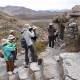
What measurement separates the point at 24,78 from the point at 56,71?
161 cm

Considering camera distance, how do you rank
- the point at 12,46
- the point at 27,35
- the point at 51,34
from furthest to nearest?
the point at 51,34, the point at 12,46, the point at 27,35

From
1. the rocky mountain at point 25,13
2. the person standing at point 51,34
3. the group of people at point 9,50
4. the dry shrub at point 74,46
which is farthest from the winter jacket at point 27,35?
the rocky mountain at point 25,13

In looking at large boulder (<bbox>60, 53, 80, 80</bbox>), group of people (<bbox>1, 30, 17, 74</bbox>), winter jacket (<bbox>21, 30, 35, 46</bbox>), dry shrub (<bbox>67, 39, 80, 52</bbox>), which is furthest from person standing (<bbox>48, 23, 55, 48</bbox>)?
large boulder (<bbox>60, 53, 80, 80</bbox>)

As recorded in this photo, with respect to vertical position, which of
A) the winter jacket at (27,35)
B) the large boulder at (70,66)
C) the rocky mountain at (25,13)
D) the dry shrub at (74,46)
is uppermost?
the winter jacket at (27,35)

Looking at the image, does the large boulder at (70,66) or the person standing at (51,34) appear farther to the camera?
the person standing at (51,34)

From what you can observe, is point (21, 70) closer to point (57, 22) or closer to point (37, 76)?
point (37, 76)

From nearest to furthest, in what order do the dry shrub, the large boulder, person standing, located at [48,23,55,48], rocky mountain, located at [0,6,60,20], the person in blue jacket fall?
the large boulder
the person in blue jacket
the dry shrub
person standing, located at [48,23,55,48]
rocky mountain, located at [0,6,60,20]

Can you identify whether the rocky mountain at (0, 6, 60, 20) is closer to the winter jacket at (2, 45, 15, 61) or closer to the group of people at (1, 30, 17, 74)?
the group of people at (1, 30, 17, 74)

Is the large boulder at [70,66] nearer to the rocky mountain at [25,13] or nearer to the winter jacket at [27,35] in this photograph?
the winter jacket at [27,35]

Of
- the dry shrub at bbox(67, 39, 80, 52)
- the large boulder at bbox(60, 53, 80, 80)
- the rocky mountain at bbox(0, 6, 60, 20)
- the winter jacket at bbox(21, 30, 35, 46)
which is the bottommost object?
the rocky mountain at bbox(0, 6, 60, 20)

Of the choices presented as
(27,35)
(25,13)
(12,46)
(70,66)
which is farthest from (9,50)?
(25,13)

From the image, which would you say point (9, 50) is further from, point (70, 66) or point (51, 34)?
point (51, 34)

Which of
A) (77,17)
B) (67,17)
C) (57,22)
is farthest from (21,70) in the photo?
(57,22)

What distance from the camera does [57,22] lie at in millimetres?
19750
